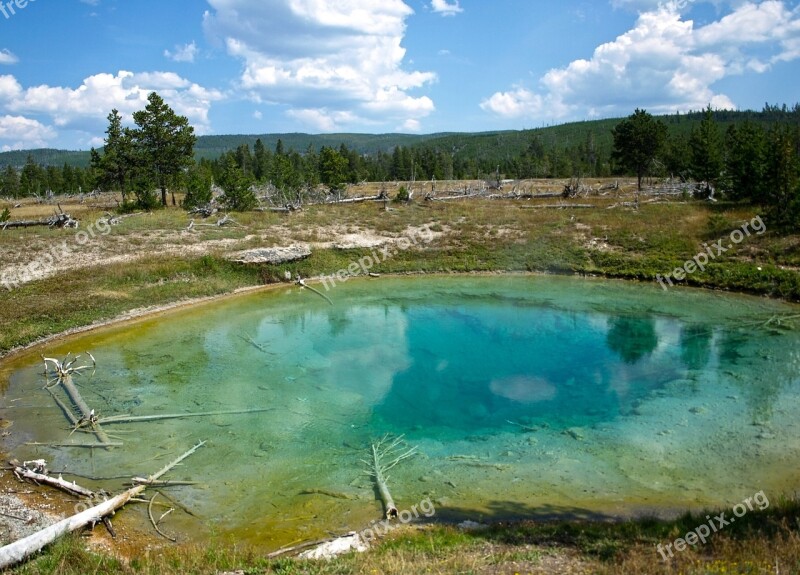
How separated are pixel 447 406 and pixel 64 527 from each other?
418 inches

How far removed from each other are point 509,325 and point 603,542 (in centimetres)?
1648

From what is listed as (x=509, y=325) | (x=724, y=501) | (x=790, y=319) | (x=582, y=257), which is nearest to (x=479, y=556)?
(x=724, y=501)

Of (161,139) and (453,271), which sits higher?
(161,139)

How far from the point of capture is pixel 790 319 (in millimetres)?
24891

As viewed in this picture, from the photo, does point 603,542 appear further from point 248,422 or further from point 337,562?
point 248,422

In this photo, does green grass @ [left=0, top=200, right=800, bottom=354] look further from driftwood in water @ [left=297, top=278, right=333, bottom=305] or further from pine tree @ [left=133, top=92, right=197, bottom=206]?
pine tree @ [left=133, top=92, right=197, bottom=206]

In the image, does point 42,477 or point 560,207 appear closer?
point 42,477

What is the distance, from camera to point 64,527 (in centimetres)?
1039

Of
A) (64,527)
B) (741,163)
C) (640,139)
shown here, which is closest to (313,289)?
(64,527)

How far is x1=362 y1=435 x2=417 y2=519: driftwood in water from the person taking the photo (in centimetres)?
1192

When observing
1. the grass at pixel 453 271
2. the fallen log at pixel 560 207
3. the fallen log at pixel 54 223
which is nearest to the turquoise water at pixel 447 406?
the grass at pixel 453 271

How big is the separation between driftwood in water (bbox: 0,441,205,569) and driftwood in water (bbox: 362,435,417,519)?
5081mm

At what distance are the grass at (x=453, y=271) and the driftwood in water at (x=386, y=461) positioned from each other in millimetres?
1260

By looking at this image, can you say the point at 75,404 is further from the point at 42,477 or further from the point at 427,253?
the point at 427,253
